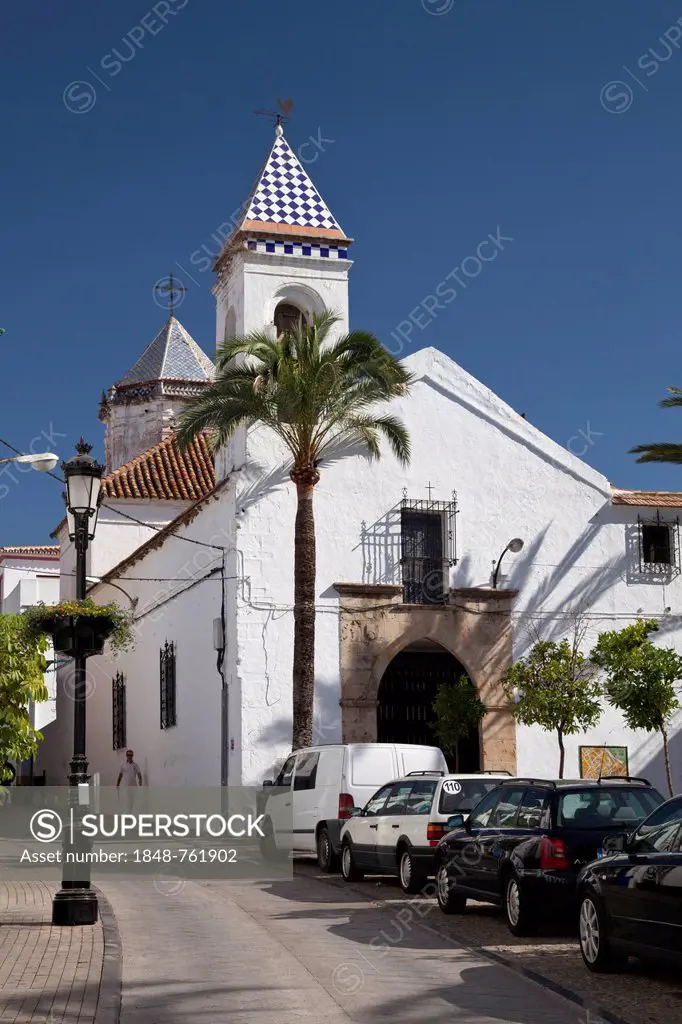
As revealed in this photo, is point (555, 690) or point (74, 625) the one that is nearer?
point (74, 625)

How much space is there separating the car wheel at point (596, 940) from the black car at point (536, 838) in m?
1.29

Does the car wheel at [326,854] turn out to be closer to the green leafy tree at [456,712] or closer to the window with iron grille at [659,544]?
the green leafy tree at [456,712]

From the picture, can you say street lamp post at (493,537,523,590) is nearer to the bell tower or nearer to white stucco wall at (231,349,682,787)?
white stucco wall at (231,349,682,787)

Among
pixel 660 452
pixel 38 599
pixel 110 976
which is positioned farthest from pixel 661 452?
pixel 38 599

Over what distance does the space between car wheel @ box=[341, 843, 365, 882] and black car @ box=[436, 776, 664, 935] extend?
13.2ft

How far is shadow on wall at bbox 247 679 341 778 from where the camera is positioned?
2795cm

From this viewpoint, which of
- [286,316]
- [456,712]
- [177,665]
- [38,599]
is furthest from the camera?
[38,599]

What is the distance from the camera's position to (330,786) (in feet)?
67.1

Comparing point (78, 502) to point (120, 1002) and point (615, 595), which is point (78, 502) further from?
point (615, 595)

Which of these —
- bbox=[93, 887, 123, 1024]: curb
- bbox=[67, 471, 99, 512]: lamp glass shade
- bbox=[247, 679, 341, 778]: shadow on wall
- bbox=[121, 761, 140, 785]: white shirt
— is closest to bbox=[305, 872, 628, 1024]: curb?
bbox=[93, 887, 123, 1024]: curb

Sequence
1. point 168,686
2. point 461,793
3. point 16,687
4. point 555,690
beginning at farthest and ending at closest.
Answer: point 168,686 → point 555,690 → point 461,793 → point 16,687

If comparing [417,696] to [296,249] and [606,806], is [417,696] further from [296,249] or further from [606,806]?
[606,806]

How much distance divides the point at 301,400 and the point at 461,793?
12.0 m

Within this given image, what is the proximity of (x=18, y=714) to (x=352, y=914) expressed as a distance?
4.39 metres
